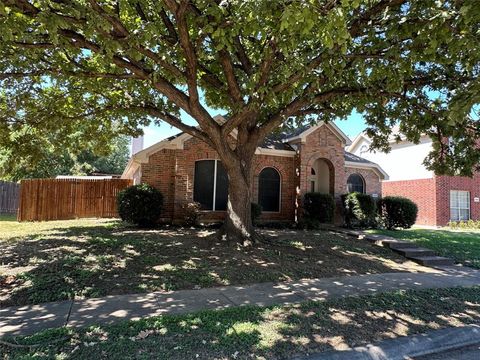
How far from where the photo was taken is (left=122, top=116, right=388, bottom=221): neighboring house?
542 inches

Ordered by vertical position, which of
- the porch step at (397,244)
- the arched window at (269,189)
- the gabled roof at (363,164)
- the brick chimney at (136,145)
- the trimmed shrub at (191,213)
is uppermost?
the brick chimney at (136,145)

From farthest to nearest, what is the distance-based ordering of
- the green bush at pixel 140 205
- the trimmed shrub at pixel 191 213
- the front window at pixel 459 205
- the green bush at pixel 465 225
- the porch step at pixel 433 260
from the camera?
the front window at pixel 459 205
the green bush at pixel 465 225
the trimmed shrub at pixel 191 213
the green bush at pixel 140 205
the porch step at pixel 433 260

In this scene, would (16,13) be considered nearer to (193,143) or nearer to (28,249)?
(28,249)

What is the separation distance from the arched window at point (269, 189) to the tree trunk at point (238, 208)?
598 cm

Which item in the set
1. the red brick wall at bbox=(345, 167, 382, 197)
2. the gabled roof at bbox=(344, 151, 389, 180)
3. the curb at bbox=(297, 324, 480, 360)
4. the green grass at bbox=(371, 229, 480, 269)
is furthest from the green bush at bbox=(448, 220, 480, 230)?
the curb at bbox=(297, 324, 480, 360)

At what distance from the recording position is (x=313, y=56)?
24.7ft

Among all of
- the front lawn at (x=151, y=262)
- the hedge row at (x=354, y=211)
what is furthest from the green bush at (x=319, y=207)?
the front lawn at (x=151, y=262)

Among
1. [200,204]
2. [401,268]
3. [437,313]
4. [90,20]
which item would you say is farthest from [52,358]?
[200,204]

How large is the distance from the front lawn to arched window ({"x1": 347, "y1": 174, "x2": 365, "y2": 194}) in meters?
7.83

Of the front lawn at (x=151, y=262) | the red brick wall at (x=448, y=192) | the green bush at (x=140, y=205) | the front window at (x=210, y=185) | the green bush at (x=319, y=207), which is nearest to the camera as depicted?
the front lawn at (x=151, y=262)

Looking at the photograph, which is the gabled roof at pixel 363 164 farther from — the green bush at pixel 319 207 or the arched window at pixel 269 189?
the arched window at pixel 269 189

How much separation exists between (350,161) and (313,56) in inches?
443

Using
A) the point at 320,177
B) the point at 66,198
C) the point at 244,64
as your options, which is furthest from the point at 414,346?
the point at 66,198

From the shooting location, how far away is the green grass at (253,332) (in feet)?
12.1
